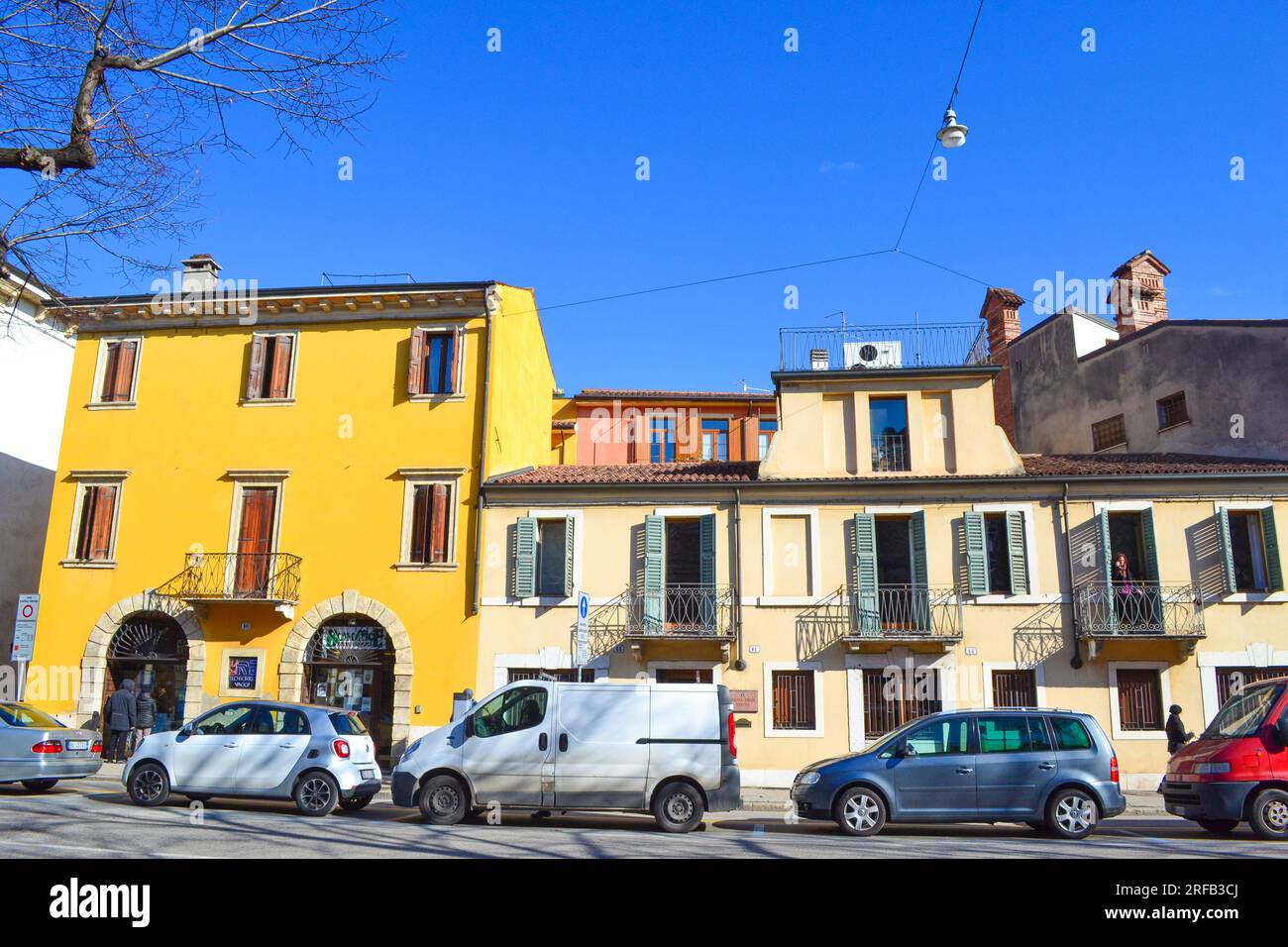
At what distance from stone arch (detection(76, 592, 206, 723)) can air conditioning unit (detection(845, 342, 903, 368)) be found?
15.8m

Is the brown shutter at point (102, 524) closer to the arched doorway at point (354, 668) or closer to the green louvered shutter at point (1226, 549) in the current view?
the arched doorway at point (354, 668)

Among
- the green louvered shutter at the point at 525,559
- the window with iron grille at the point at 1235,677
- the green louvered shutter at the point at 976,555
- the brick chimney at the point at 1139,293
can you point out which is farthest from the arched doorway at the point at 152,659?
the brick chimney at the point at 1139,293

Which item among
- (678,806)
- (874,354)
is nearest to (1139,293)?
(874,354)

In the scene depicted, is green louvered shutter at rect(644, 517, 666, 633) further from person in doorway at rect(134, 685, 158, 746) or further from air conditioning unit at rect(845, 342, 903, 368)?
person in doorway at rect(134, 685, 158, 746)

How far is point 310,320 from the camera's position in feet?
75.2

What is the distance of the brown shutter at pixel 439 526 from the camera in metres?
21.1

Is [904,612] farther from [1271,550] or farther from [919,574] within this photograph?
[1271,550]

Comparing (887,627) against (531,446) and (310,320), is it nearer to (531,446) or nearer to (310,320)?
(531,446)

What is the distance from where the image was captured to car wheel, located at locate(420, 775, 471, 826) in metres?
12.8

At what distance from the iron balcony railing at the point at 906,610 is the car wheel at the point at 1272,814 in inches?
288

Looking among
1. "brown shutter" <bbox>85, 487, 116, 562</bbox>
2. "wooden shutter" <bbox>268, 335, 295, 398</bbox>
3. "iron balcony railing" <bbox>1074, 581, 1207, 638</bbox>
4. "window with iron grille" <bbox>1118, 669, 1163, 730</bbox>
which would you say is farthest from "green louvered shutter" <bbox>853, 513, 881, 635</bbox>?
"brown shutter" <bbox>85, 487, 116, 562</bbox>

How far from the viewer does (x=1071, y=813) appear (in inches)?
492
